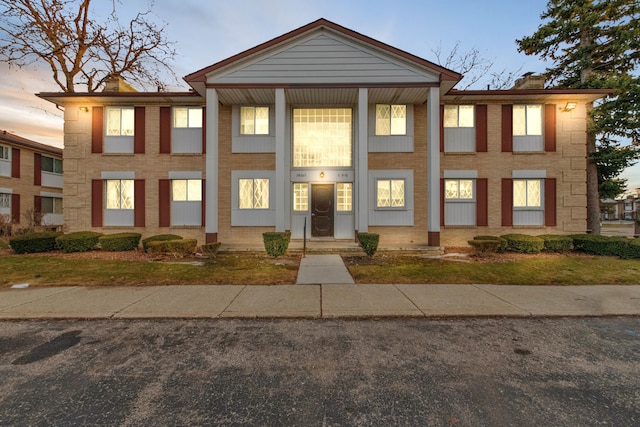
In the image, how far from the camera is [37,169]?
21859 mm

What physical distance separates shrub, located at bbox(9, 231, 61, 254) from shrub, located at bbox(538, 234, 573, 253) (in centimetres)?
2033

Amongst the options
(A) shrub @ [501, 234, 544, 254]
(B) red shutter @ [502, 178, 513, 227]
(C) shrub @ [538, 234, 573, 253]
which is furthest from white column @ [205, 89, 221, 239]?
(C) shrub @ [538, 234, 573, 253]

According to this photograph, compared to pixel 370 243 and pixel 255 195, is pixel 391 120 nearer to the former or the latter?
pixel 370 243

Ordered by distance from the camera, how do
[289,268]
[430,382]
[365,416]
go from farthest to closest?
[289,268], [430,382], [365,416]

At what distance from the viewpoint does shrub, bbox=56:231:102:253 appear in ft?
36.7

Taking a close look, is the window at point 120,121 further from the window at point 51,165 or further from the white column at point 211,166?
the window at point 51,165

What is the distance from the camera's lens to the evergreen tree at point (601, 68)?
46.4 feet

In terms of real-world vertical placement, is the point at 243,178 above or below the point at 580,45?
below

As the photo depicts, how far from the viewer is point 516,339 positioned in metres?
4.21

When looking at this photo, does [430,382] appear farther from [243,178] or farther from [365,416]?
[243,178]

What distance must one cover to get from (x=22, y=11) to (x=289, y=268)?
23159 mm

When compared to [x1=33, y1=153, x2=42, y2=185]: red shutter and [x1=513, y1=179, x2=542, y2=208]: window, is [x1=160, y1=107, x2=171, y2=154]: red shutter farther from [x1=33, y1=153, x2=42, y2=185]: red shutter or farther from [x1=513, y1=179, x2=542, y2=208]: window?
[x1=513, y1=179, x2=542, y2=208]: window

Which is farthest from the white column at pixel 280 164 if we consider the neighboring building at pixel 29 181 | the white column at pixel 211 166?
the neighboring building at pixel 29 181

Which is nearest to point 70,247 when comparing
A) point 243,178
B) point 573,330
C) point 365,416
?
point 243,178
